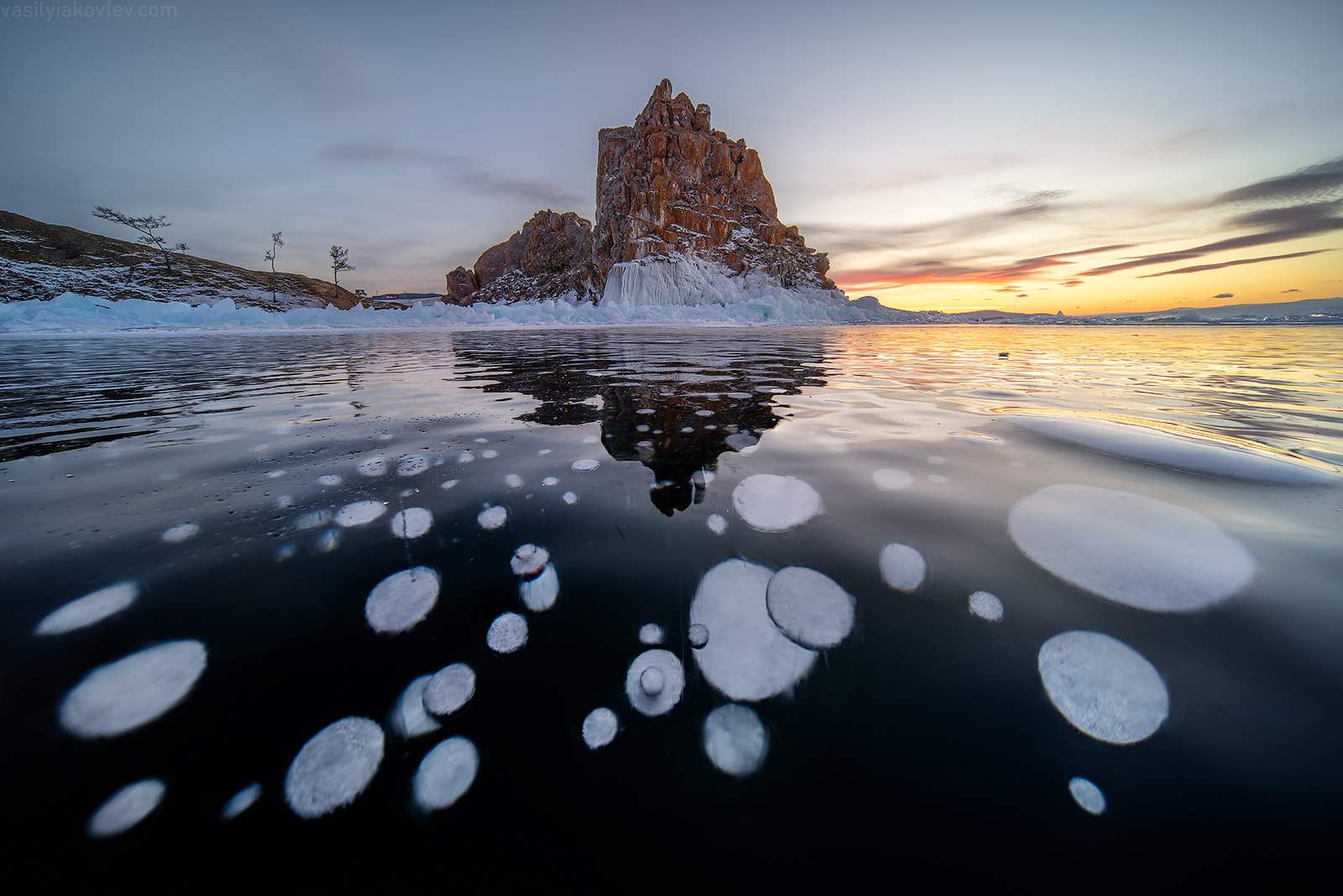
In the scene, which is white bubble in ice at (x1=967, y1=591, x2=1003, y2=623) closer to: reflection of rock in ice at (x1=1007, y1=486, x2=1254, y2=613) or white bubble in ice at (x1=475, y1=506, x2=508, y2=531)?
reflection of rock in ice at (x1=1007, y1=486, x2=1254, y2=613)

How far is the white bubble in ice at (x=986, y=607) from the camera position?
120 cm

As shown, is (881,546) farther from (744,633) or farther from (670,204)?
(670,204)

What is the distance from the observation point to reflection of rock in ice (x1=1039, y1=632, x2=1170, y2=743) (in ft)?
3.01

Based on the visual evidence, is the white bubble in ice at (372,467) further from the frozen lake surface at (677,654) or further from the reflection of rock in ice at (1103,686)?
the reflection of rock in ice at (1103,686)

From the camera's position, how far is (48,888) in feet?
2.16

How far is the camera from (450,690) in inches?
38.8

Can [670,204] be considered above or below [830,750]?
above

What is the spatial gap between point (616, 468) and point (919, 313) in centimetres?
10257

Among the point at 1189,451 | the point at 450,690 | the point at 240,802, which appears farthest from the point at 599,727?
the point at 1189,451

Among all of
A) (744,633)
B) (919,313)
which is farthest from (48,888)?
(919,313)

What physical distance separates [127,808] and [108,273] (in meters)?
68.8

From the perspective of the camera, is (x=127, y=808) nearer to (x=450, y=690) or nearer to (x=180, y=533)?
(x=450, y=690)

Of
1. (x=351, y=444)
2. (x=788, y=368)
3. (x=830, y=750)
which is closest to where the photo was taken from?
(x=830, y=750)

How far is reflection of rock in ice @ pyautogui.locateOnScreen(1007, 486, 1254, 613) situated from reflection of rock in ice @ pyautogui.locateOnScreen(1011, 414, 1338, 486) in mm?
796
